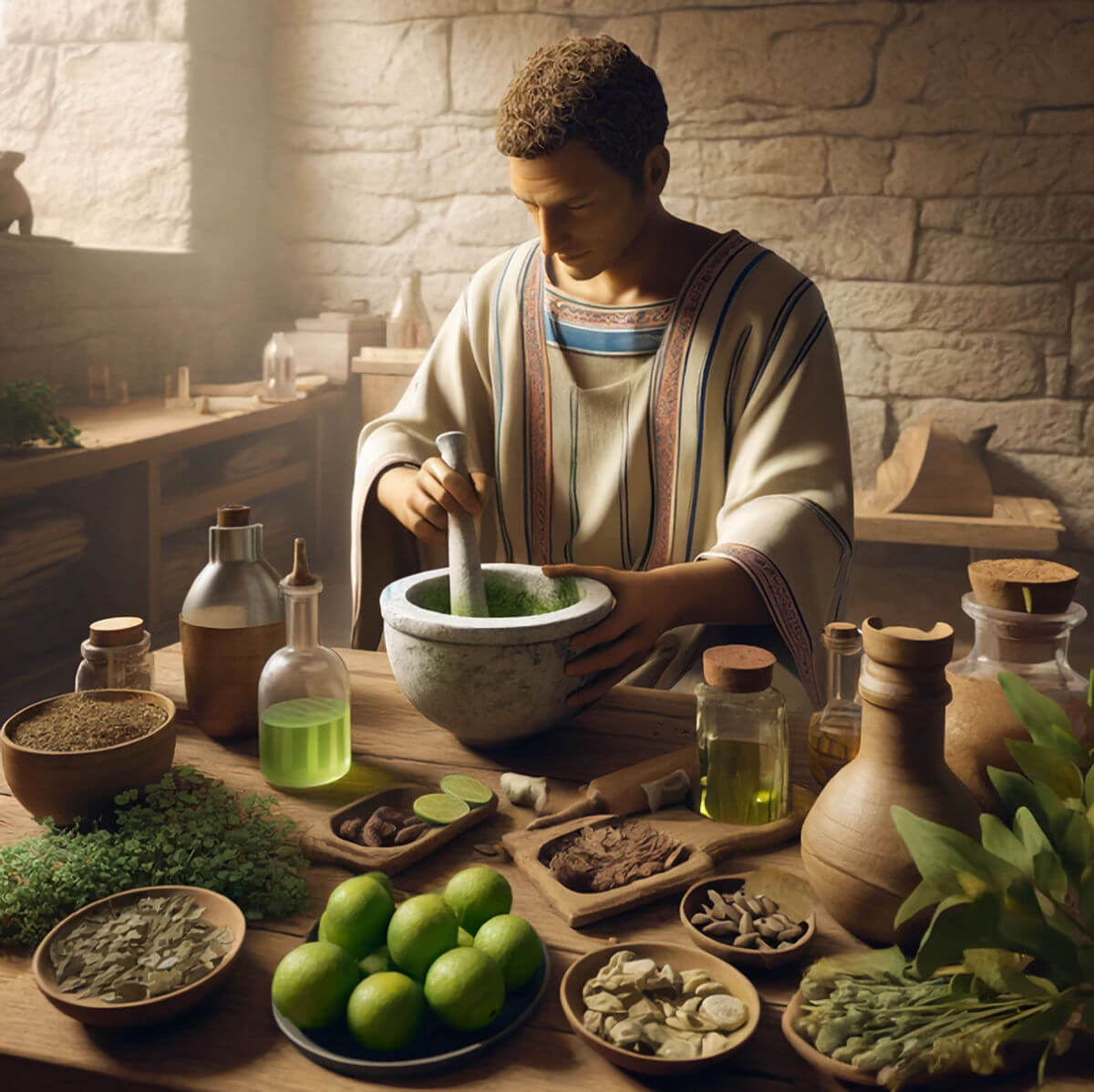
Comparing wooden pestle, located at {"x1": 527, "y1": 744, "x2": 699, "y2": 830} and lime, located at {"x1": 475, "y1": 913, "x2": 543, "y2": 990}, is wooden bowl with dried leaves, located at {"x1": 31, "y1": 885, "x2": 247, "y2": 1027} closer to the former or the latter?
lime, located at {"x1": 475, "y1": 913, "x2": 543, "y2": 990}

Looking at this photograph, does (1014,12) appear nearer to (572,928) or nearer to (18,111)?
(18,111)

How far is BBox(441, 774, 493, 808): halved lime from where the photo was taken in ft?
4.07

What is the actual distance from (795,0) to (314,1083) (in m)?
4.27

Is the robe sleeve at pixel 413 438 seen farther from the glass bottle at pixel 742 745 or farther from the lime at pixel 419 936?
the lime at pixel 419 936

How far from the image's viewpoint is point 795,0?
14.0 feet

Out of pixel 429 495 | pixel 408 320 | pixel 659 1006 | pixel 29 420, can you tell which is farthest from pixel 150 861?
pixel 408 320

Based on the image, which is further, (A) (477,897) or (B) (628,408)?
(B) (628,408)

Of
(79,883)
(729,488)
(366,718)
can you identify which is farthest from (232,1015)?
(729,488)

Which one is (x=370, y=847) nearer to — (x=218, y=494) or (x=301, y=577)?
(x=301, y=577)

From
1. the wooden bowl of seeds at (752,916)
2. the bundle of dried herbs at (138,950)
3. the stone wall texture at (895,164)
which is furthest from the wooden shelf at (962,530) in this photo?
the bundle of dried herbs at (138,950)

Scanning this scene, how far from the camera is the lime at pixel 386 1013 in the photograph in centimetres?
85

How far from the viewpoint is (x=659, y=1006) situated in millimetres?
894

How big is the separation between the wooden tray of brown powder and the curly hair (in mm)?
981

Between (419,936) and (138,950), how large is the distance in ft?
0.75
